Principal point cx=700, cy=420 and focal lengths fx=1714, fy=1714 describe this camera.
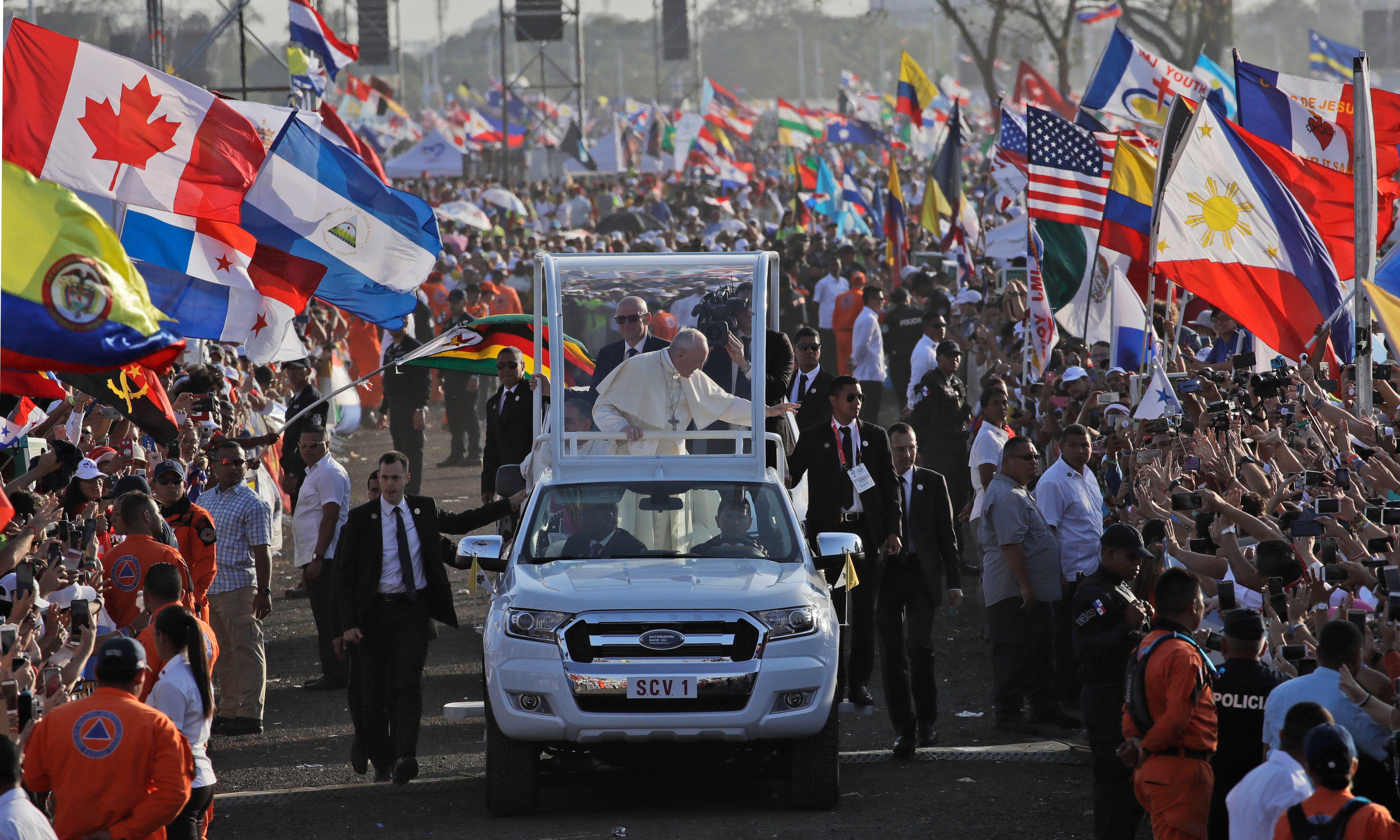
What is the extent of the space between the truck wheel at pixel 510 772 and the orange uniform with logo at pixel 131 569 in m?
1.69

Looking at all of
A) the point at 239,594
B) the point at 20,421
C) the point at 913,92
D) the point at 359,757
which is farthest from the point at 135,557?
the point at 913,92

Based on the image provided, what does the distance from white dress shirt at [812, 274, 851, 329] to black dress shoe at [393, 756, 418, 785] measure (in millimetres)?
14384

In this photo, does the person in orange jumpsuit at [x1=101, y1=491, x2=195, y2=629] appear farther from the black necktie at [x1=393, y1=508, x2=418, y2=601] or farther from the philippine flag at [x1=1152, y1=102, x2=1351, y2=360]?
the philippine flag at [x1=1152, y1=102, x2=1351, y2=360]

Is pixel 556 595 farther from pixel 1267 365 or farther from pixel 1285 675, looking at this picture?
pixel 1267 365

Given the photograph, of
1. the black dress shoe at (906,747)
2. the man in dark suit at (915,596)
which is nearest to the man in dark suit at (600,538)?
the man in dark suit at (915,596)

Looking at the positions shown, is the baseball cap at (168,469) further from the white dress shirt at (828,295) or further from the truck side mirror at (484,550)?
the white dress shirt at (828,295)

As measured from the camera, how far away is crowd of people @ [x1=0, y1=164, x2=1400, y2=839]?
5.86m

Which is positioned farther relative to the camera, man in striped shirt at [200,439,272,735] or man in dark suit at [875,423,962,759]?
man in striped shirt at [200,439,272,735]

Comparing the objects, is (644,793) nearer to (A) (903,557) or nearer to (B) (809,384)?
(A) (903,557)

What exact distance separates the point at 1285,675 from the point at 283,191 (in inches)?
277

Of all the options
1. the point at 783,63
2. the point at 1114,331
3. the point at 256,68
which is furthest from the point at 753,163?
the point at 783,63

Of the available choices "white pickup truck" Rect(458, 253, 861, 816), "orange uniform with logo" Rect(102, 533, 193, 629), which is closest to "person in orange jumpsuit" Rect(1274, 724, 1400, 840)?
"white pickup truck" Rect(458, 253, 861, 816)

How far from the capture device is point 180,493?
9711 mm

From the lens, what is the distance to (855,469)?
1024 cm
